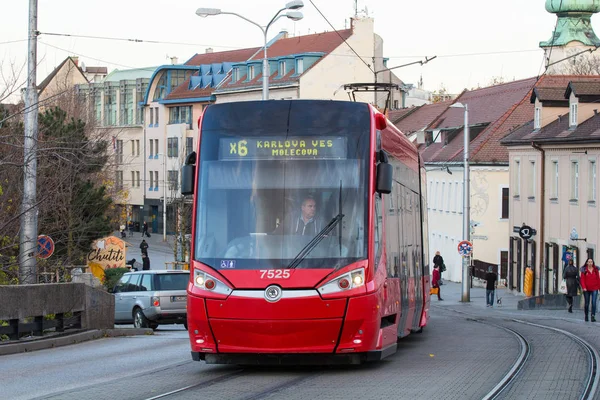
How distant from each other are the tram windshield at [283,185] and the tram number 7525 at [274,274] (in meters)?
0.07

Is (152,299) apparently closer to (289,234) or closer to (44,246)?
(44,246)

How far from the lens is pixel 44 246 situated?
977 inches

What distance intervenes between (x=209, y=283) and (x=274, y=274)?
2.47 ft

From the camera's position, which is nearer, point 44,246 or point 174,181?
point 44,246

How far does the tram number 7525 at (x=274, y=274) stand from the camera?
13.6 metres

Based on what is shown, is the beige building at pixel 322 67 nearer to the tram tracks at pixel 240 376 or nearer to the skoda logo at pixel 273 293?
the tram tracks at pixel 240 376

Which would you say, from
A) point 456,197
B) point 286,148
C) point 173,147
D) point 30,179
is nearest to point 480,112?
point 456,197

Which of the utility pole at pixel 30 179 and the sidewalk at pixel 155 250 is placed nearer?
the utility pole at pixel 30 179

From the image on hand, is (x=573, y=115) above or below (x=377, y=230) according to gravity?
above

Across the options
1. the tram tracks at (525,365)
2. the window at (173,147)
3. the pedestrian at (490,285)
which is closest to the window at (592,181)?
the pedestrian at (490,285)

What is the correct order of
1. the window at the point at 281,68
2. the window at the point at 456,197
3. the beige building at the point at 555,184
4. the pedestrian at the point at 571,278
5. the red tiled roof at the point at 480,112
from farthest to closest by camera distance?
the window at the point at 281,68 < the red tiled roof at the point at 480,112 < the window at the point at 456,197 < the beige building at the point at 555,184 < the pedestrian at the point at 571,278

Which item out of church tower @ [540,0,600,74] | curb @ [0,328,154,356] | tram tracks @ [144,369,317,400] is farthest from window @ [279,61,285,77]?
tram tracks @ [144,369,317,400]

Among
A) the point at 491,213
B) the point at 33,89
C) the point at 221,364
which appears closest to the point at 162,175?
the point at 491,213

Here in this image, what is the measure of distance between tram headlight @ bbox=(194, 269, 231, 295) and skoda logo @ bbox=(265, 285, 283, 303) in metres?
0.44
